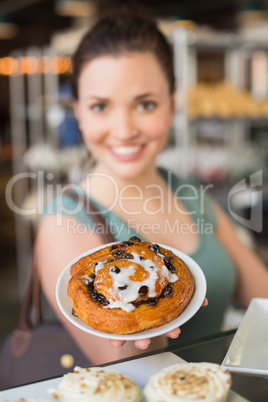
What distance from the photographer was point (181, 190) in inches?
39.8

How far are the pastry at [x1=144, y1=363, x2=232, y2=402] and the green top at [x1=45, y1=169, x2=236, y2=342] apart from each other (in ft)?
0.21

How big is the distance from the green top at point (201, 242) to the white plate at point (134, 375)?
36 millimetres

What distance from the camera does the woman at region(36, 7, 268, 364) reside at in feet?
2.55

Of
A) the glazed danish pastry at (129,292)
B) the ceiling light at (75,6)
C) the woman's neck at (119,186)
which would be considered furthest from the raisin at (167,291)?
the ceiling light at (75,6)

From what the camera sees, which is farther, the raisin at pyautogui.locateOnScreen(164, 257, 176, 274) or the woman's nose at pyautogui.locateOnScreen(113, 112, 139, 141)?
the woman's nose at pyautogui.locateOnScreen(113, 112, 139, 141)

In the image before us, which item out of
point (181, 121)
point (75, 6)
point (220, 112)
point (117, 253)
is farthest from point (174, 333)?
point (75, 6)

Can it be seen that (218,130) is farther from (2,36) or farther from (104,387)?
(2,36)

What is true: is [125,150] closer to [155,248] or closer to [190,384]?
[155,248]

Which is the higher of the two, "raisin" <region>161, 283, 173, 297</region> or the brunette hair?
the brunette hair

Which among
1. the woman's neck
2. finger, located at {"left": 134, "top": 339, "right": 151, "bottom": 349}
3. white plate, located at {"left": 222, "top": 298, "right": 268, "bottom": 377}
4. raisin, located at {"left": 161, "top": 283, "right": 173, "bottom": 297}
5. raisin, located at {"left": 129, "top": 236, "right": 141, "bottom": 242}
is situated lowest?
white plate, located at {"left": 222, "top": 298, "right": 268, "bottom": 377}

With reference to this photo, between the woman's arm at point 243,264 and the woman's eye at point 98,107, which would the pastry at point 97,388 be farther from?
the woman's eye at point 98,107

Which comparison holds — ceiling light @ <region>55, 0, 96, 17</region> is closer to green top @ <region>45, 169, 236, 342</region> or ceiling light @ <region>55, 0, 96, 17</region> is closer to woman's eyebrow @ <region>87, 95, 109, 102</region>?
woman's eyebrow @ <region>87, 95, 109, 102</region>

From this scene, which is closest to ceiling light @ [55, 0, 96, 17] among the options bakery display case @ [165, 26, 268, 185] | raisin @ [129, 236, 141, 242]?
bakery display case @ [165, 26, 268, 185]

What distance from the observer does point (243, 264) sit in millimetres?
1096
